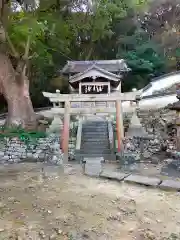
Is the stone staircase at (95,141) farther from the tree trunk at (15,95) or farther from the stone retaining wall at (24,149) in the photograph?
the tree trunk at (15,95)

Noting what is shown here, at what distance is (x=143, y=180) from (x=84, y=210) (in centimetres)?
277

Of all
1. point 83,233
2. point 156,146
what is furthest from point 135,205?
point 156,146

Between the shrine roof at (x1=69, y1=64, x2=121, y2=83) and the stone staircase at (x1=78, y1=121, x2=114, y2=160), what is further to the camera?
the shrine roof at (x1=69, y1=64, x2=121, y2=83)

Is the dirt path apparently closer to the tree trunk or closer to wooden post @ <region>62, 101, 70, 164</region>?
wooden post @ <region>62, 101, 70, 164</region>

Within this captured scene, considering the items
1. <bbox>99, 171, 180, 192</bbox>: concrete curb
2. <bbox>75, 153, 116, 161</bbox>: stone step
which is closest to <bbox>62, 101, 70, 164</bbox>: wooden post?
<bbox>75, 153, 116, 161</bbox>: stone step

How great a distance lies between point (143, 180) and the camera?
8.58 meters

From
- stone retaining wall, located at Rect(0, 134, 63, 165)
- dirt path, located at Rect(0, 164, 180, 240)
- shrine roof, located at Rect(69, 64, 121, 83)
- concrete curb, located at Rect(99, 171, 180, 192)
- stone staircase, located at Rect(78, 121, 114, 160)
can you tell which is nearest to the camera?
dirt path, located at Rect(0, 164, 180, 240)

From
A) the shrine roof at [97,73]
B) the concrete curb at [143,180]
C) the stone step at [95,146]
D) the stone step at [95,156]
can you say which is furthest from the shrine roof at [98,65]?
the concrete curb at [143,180]

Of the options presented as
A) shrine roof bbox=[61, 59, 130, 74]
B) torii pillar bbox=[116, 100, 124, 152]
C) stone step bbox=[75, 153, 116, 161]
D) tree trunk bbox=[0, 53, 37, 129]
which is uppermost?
shrine roof bbox=[61, 59, 130, 74]

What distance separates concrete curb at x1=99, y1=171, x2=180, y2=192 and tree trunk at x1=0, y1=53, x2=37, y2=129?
7.72m

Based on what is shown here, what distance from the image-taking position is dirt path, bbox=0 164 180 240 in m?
5.48

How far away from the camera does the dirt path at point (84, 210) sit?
18.0 feet

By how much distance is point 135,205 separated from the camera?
684 cm

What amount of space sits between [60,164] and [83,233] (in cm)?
601
